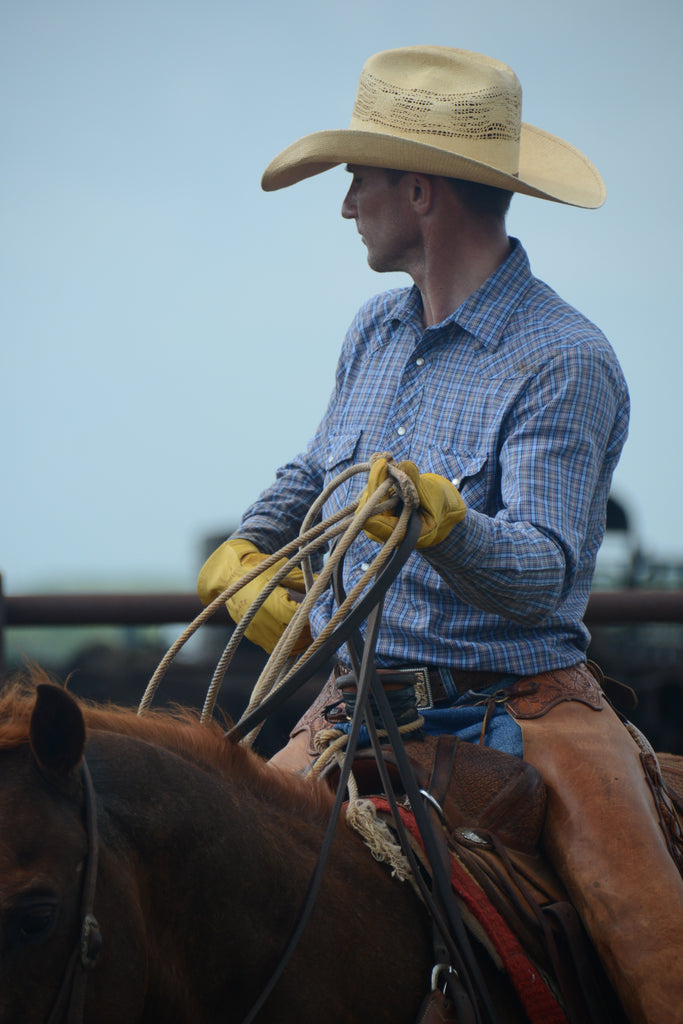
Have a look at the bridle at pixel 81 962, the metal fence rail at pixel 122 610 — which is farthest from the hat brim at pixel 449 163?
the metal fence rail at pixel 122 610

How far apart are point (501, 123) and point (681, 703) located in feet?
17.5

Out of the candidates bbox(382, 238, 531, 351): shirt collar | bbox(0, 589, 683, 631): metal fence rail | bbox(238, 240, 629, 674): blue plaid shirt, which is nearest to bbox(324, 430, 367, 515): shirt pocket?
bbox(238, 240, 629, 674): blue plaid shirt

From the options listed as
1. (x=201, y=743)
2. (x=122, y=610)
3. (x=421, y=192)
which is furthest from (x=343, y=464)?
(x=122, y=610)

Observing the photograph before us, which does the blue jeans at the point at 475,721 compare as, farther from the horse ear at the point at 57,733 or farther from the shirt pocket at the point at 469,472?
the horse ear at the point at 57,733

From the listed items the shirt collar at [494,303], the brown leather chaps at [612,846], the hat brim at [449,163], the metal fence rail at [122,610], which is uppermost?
the hat brim at [449,163]

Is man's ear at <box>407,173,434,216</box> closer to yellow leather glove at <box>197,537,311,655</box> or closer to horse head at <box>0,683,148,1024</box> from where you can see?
yellow leather glove at <box>197,537,311,655</box>

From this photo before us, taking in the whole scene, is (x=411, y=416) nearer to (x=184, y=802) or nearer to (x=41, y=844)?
(x=184, y=802)

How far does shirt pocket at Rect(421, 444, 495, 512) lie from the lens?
1.87 meters

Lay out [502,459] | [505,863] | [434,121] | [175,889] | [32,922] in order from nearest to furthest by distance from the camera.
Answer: [32,922] < [175,889] < [505,863] < [502,459] < [434,121]

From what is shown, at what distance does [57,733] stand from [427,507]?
0.67m

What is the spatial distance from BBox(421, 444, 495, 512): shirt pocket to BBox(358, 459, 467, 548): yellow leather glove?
36 centimetres

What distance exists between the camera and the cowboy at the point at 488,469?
160 centimetres

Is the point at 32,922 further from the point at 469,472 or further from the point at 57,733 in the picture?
the point at 469,472

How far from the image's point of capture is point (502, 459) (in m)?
1.84
